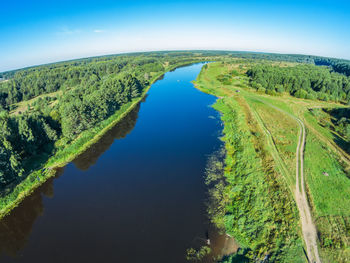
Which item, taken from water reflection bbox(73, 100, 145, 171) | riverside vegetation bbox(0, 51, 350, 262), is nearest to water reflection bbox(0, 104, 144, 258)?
water reflection bbox(73, 100, 145, 171)

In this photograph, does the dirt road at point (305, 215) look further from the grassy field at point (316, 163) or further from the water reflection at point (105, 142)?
the water reflection at point (105, 142)

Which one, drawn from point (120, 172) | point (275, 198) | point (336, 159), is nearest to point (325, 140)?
point (336, 159)

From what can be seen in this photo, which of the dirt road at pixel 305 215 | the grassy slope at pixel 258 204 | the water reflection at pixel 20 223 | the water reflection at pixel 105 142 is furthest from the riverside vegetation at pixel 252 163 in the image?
the water reflection at pixel 105 142

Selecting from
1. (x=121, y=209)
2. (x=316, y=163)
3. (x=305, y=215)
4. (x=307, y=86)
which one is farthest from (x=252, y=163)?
(x=307, y=86)

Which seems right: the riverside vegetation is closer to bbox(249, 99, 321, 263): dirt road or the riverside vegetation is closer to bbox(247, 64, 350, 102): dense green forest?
bbox(249, 99, 321, 263): dirt road

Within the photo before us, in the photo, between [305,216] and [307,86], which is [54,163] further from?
[307,86]
